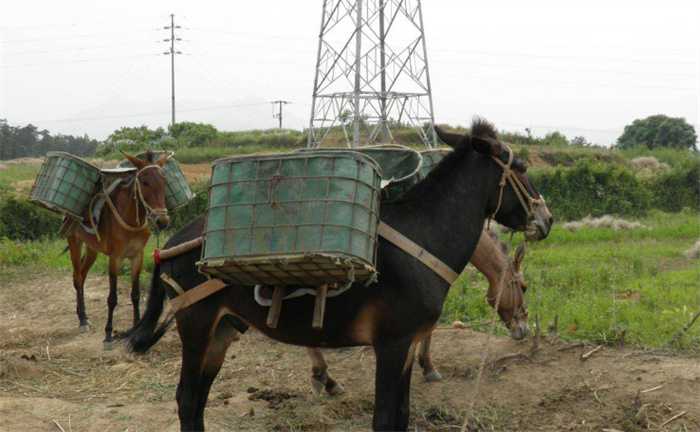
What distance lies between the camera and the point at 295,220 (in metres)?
4.00

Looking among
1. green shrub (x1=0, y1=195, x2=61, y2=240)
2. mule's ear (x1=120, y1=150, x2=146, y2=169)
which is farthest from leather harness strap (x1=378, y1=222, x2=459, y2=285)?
green shrub (x1=0, y1=195, x2=61, y2=240)

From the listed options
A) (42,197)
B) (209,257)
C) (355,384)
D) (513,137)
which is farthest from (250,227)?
(513,137)

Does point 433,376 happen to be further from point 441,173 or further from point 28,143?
point 28,143

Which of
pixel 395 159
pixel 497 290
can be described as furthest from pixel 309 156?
pixel 497 290

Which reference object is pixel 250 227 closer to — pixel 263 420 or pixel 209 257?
pixel 209 257

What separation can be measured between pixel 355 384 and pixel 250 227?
10.5ft

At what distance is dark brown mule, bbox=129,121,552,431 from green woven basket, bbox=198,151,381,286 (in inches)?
12.2

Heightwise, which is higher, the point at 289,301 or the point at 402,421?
the point at 289,301

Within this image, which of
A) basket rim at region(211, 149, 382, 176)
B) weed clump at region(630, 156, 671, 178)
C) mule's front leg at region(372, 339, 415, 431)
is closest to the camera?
basket rim at region(211, 149, 382, 176)

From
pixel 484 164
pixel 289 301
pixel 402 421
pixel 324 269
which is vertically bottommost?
pixel 402 421

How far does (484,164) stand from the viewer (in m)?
4.61

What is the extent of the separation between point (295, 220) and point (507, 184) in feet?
4.73

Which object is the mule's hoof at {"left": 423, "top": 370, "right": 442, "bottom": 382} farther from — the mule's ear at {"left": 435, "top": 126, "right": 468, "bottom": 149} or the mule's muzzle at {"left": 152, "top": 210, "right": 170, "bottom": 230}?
the mule's muzzle at {"left": 152, "top": 210, "right": 170, "bottom": 230}

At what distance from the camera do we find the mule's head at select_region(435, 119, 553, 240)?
456 cm
